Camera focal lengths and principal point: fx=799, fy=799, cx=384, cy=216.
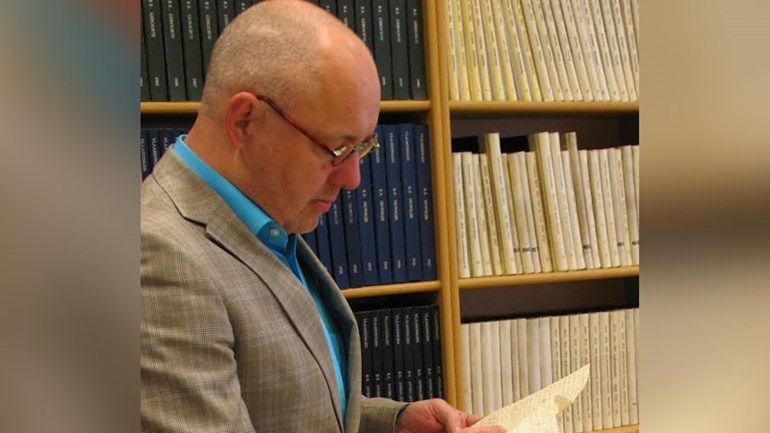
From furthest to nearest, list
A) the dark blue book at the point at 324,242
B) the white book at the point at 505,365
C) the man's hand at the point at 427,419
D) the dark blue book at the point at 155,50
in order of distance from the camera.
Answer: the white book at the point at 505,365
the dark blue book at the point at 324,242
the dark blue book at the point at 155,50
the man's hand at the point at 427,419

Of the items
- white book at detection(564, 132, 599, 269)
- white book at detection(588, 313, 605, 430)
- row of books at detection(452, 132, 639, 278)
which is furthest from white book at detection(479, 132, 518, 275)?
white book at detection(588, 313, 605, 430)

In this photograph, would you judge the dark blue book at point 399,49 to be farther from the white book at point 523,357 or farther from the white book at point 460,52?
the white book at point 523,357

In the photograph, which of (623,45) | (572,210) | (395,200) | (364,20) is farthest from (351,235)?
(623,45)

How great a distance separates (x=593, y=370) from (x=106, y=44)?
90.7 inches

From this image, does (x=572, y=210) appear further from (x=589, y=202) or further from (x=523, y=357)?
(x=523, y=357)

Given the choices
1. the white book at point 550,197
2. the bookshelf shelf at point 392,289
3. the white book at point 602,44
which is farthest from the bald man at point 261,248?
the white book at point 602,44

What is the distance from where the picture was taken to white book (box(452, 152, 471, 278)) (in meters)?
2.08

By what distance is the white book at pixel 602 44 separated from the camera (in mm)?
2230

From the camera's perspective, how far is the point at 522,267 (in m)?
2.16

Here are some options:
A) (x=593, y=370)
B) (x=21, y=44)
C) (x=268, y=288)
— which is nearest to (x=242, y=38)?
(x=268, y=288)

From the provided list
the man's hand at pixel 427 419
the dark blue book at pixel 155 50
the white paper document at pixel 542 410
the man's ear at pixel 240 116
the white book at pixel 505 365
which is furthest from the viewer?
the white book at pixel 505 365

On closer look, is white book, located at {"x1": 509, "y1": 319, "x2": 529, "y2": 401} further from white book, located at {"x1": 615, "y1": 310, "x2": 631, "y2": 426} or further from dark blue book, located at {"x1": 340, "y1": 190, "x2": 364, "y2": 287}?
dark blue book, located at {"x1": 340, "y1": 190, "x2": 364, "y2": 287}

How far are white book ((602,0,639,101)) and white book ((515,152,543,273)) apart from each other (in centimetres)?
38

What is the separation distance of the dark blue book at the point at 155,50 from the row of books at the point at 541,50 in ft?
2.39
